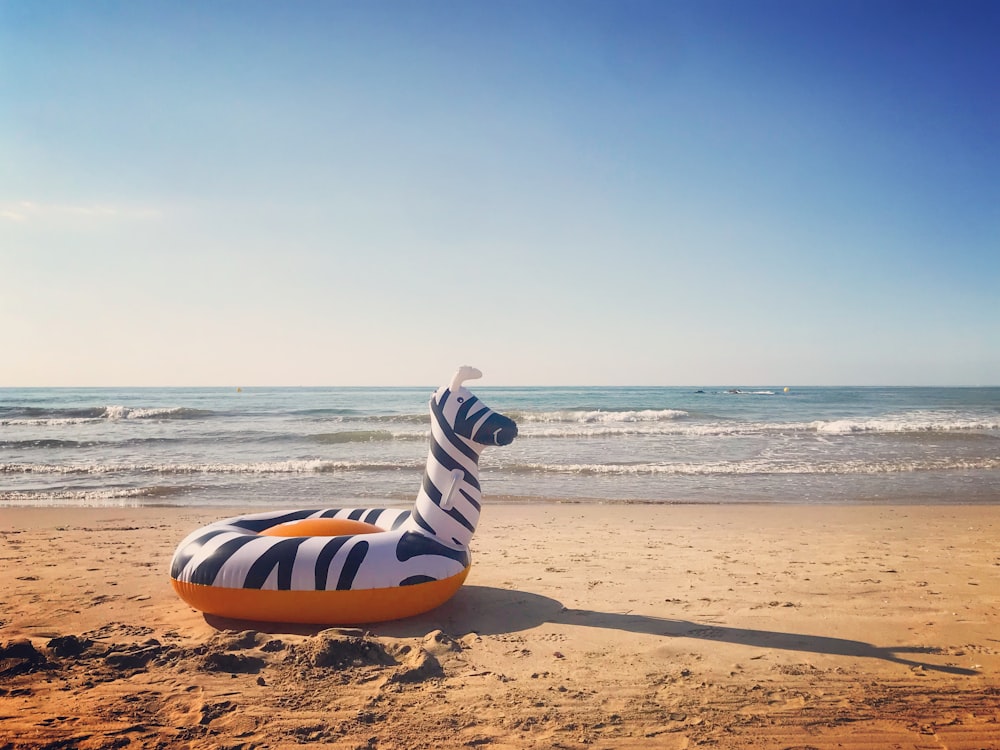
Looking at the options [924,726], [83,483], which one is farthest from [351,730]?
[83,483]

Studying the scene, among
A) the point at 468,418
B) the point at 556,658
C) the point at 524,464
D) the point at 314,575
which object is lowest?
the point at 524,464

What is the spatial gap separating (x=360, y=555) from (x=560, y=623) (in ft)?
5.71

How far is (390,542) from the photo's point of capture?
17.2ft

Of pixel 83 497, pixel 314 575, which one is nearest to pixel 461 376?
pixel 314 575

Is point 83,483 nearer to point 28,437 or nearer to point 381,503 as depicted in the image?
point 381,503

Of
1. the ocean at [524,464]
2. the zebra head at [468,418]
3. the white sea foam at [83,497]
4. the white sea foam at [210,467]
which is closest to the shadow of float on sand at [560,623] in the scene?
the zebra head at [468,418]

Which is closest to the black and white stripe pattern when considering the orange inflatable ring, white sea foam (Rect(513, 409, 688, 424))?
the orange inflatable ring

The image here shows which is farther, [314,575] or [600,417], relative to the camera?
[600,417]

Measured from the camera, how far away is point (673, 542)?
8.13 metres

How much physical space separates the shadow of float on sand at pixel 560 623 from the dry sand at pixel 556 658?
24 mm

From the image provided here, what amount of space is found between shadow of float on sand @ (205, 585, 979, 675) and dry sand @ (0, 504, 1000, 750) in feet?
0.08

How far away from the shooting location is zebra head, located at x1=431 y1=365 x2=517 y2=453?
17.8 ft

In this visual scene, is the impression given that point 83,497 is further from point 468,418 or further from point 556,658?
point 556,658

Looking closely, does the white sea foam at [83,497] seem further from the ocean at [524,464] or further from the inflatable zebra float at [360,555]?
the inflatable zebra float at [360,555]
